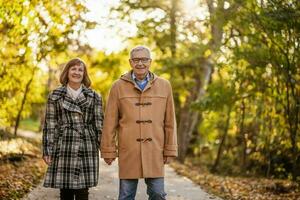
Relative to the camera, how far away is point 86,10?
1295 cm

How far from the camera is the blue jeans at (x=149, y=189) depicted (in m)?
5.95

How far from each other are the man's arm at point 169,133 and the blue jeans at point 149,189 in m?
0.27

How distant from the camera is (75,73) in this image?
241 inches

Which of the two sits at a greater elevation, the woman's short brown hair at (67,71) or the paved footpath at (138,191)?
the woman's short brown hair at (67,71)

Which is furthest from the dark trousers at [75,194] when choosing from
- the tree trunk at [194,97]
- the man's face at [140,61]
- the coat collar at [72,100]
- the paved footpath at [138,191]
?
the tree trunk at [194,97]

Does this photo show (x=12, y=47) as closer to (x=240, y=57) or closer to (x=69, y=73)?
(x=240, y=57)

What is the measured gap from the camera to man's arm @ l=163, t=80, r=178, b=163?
6.05 metres

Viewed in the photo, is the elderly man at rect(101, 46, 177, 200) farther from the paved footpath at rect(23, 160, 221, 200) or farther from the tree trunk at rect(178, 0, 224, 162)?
the tree trunk at rect(178, 0, 224, 162)

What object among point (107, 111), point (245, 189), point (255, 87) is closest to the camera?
point (107, 111)

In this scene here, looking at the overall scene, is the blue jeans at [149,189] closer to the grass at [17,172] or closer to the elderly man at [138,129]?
the elderly man at [138,129]

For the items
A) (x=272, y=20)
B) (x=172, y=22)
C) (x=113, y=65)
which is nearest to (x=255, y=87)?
(x=272, y=20)

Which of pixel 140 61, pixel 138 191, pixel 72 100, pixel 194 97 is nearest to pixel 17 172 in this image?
pixel 138 191

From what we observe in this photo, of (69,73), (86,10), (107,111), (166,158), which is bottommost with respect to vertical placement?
(166,158)

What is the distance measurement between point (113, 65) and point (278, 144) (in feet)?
41.9
